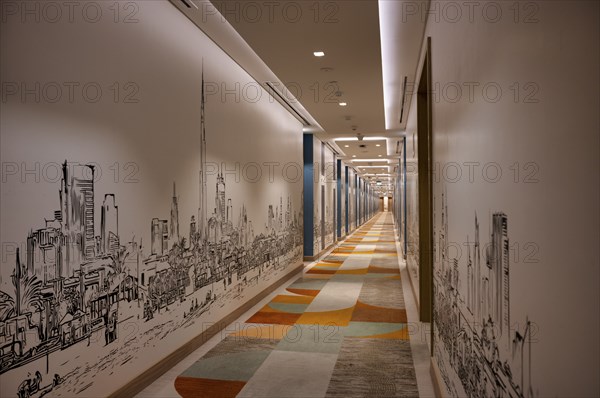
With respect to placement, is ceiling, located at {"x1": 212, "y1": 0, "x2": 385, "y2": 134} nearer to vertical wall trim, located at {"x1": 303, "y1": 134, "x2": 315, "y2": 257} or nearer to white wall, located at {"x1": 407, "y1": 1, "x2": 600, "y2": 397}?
white wall, located at {"x1": 407, "y1": 1, "x2": 600, "y2": 397}

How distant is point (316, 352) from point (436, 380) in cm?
150

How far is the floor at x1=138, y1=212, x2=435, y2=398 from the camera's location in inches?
165

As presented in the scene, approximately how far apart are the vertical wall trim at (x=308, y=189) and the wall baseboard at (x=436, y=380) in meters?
8.46

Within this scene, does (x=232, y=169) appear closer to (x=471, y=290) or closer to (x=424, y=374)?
(x=424, y=374)

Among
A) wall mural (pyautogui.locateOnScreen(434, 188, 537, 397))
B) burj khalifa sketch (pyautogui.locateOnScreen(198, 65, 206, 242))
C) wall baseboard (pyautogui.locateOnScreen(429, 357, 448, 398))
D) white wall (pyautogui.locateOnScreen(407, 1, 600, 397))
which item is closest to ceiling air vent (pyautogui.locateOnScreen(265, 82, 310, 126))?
burj khalifa sketch (pyautogui.locateOnScreen(198, 65, 206, 242))

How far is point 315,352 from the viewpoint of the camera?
5.17 metres

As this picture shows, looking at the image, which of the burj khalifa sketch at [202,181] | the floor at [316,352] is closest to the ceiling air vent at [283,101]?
the burj khalifa sketch at [202,181]

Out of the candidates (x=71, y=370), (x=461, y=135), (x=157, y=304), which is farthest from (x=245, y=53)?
(x=71, y=370)

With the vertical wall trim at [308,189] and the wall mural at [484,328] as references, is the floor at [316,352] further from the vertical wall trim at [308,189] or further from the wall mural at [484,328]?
the vertical wall trim at [308,189]

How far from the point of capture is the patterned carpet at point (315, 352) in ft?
13.8

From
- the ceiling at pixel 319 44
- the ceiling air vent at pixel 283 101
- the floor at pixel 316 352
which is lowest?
the floor at pixel 316 352

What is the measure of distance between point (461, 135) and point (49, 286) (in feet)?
9.50

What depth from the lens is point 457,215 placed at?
320cm

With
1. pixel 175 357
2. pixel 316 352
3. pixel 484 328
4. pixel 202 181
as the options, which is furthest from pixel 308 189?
pixel 484 328
